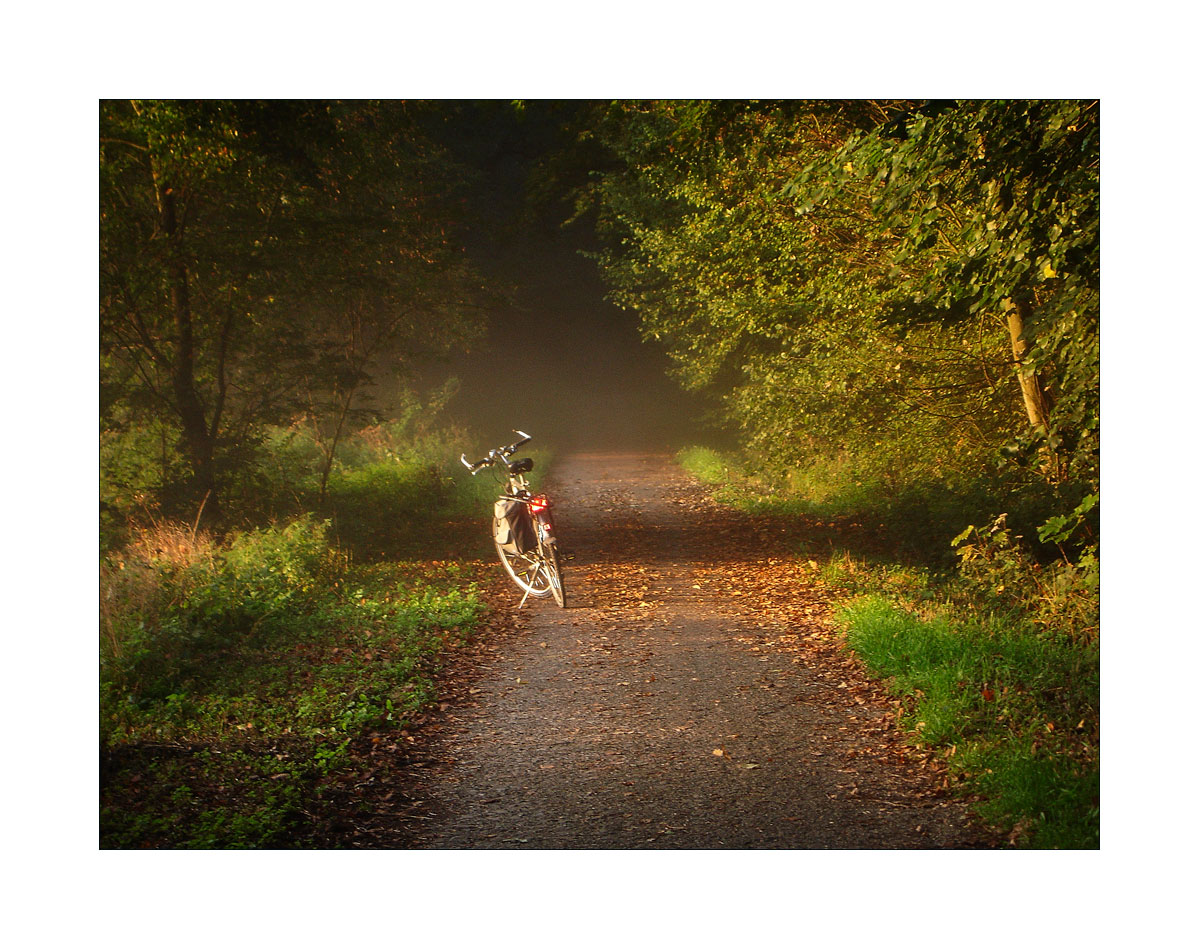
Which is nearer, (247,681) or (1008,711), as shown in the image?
(1008,711)

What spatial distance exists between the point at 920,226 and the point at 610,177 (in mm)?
2390

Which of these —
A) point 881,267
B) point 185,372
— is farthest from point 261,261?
point 881,267

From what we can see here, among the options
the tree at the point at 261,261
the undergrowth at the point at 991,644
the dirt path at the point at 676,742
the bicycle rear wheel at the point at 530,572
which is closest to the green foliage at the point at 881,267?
the undergrowth at the point at 991,644

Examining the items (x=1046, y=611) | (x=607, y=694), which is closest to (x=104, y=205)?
(x=607, y=694)

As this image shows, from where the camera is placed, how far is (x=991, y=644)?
4980 mm

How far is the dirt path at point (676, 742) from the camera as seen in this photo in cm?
338

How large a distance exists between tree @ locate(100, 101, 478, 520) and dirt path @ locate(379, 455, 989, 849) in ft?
9.89

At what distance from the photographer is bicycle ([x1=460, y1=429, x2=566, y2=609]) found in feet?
23.3

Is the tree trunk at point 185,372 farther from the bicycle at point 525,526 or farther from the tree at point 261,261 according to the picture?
the bicycle at point 525,526

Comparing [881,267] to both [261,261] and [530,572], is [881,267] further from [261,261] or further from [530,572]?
[261,261]

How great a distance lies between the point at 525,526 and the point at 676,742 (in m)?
3.41

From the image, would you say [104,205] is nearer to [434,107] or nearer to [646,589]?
[434,107]

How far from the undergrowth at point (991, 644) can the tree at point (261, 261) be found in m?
4.40

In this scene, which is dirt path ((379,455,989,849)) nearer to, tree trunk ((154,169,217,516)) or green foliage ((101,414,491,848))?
green foliage ((101,414,491,848))
